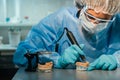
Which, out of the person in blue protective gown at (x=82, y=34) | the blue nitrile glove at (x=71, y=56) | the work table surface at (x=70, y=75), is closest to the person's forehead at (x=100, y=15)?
the person in blue protective gown at (x=82, y=34)

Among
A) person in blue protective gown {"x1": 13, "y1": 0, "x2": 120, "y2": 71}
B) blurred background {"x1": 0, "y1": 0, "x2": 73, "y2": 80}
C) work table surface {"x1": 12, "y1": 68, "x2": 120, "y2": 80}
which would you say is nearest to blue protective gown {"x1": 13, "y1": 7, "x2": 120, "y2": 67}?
person in blue protective gown {"x1": 13, "y1": 0, "x2": 120, "y2": 71}

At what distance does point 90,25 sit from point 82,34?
131mm

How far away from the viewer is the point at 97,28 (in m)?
1.37

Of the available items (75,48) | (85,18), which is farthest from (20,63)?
(85,18)

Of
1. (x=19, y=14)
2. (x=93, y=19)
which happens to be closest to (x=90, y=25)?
(x=93, y=19)

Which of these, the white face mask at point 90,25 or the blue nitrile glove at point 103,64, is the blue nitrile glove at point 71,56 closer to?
the blue nitrile glove at point 103,64

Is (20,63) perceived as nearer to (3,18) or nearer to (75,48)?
(75,48)

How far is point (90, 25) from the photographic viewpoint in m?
1.36

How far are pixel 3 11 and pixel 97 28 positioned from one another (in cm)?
188

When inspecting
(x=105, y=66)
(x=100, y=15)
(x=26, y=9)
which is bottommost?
(x=105, y=66)

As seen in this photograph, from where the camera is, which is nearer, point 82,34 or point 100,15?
point 100,15

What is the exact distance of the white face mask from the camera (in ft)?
4.43

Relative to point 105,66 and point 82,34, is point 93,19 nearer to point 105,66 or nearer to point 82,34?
point 82,34

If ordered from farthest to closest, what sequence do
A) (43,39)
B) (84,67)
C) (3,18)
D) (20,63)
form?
(3,18) → (43,39) → (20,63) → (84,67)
